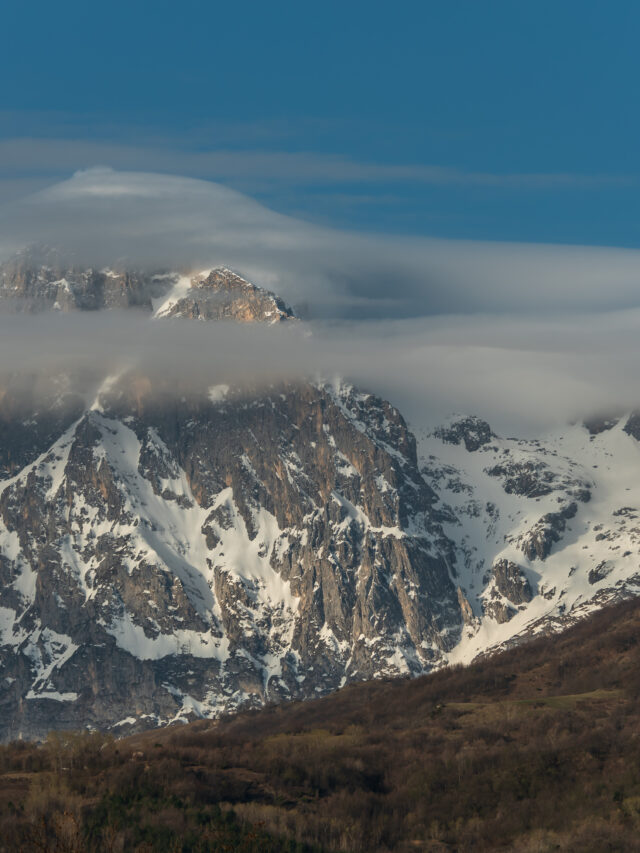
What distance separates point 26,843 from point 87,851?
655 centimetres

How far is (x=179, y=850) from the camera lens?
194 m

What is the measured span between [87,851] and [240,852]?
693 inches

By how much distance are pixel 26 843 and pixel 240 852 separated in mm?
24040

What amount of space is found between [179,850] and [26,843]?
53.6 feet

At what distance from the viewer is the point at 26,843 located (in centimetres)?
19125

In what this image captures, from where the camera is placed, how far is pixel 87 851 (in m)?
192

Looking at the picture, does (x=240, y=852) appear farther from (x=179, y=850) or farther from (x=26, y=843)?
(x=26, y=843)

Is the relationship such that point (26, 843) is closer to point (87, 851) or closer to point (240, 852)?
point (87, 851)

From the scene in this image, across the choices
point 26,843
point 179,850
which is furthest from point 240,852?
point 26,843

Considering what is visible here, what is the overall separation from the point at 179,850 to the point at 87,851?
984cm

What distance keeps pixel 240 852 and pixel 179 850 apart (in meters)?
8.61

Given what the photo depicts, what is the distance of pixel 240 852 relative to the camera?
200 meters

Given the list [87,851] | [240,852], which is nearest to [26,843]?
[87,851]
